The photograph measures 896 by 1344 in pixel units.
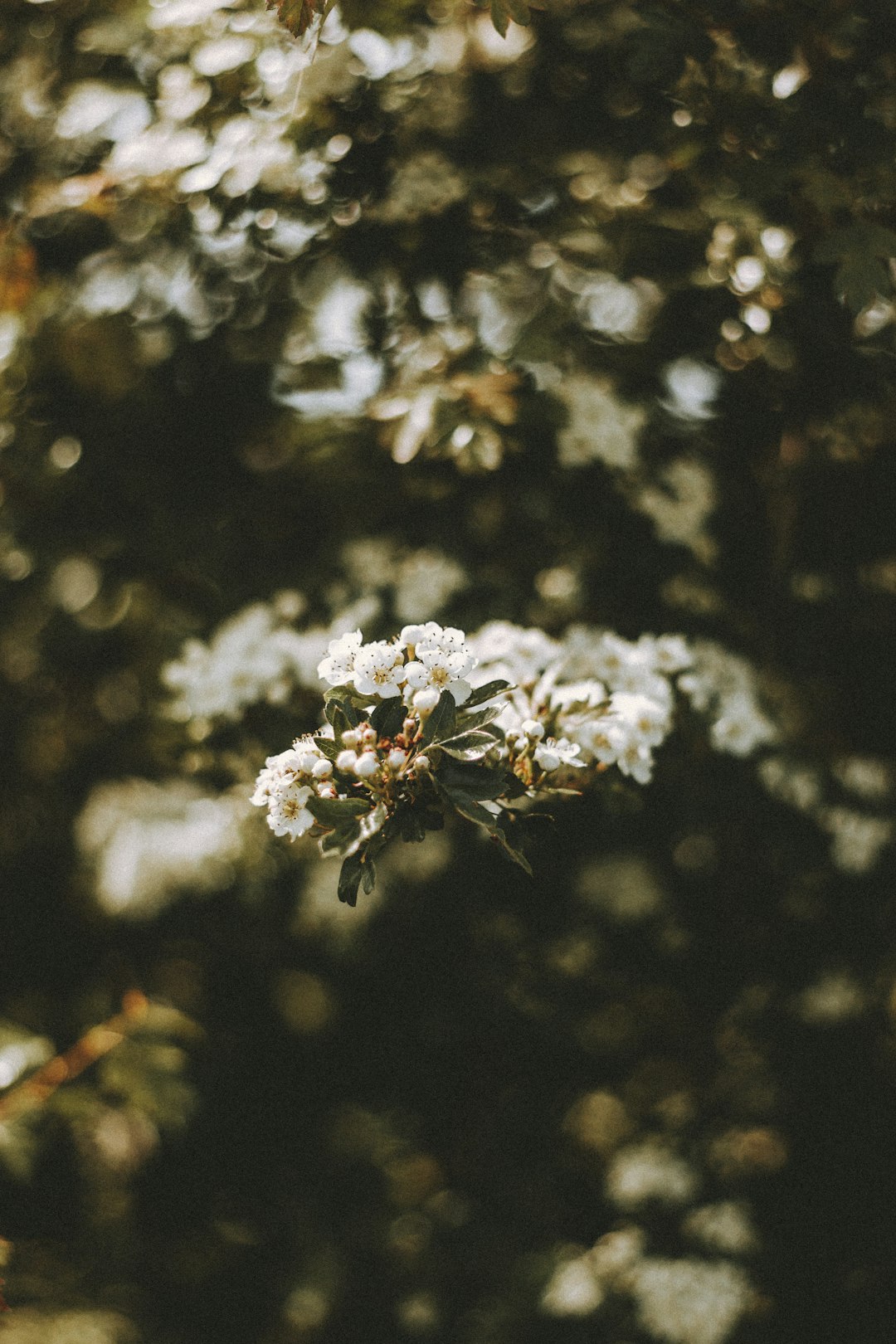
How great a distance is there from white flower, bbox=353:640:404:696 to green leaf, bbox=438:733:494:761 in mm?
75

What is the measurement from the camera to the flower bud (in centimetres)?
72

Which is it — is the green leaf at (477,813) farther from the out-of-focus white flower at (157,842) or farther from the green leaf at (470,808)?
the out-of-focus white flower at (157,842)

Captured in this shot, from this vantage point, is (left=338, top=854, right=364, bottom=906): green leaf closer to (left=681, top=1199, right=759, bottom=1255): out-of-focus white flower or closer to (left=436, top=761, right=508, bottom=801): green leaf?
(left=436, top=761, right=508, bottom=801): green leaf

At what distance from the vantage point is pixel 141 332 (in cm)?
191

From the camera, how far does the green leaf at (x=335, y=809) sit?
726mm

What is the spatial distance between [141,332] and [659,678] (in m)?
1.39

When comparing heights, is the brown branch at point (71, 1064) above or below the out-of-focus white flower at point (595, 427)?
below

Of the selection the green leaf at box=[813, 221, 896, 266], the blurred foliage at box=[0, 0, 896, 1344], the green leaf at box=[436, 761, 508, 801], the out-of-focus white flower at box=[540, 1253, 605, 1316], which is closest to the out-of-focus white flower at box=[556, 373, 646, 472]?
the blurred foliage at box=[0, 0, 896, 1344]

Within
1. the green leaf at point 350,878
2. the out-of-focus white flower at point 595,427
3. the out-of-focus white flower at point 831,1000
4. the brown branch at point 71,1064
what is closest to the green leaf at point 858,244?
the out-of-focus white flower at point 595,427

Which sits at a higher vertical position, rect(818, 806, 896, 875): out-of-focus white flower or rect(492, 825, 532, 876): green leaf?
rect(492, 825, 532, 876): green leaf

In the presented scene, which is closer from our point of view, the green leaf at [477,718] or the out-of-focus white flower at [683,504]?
the green leaf at [477,718]

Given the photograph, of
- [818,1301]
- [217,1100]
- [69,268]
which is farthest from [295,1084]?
[69,268]

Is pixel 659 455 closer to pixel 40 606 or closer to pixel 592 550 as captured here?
pixel 592 550

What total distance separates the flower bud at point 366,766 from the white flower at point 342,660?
106mm
